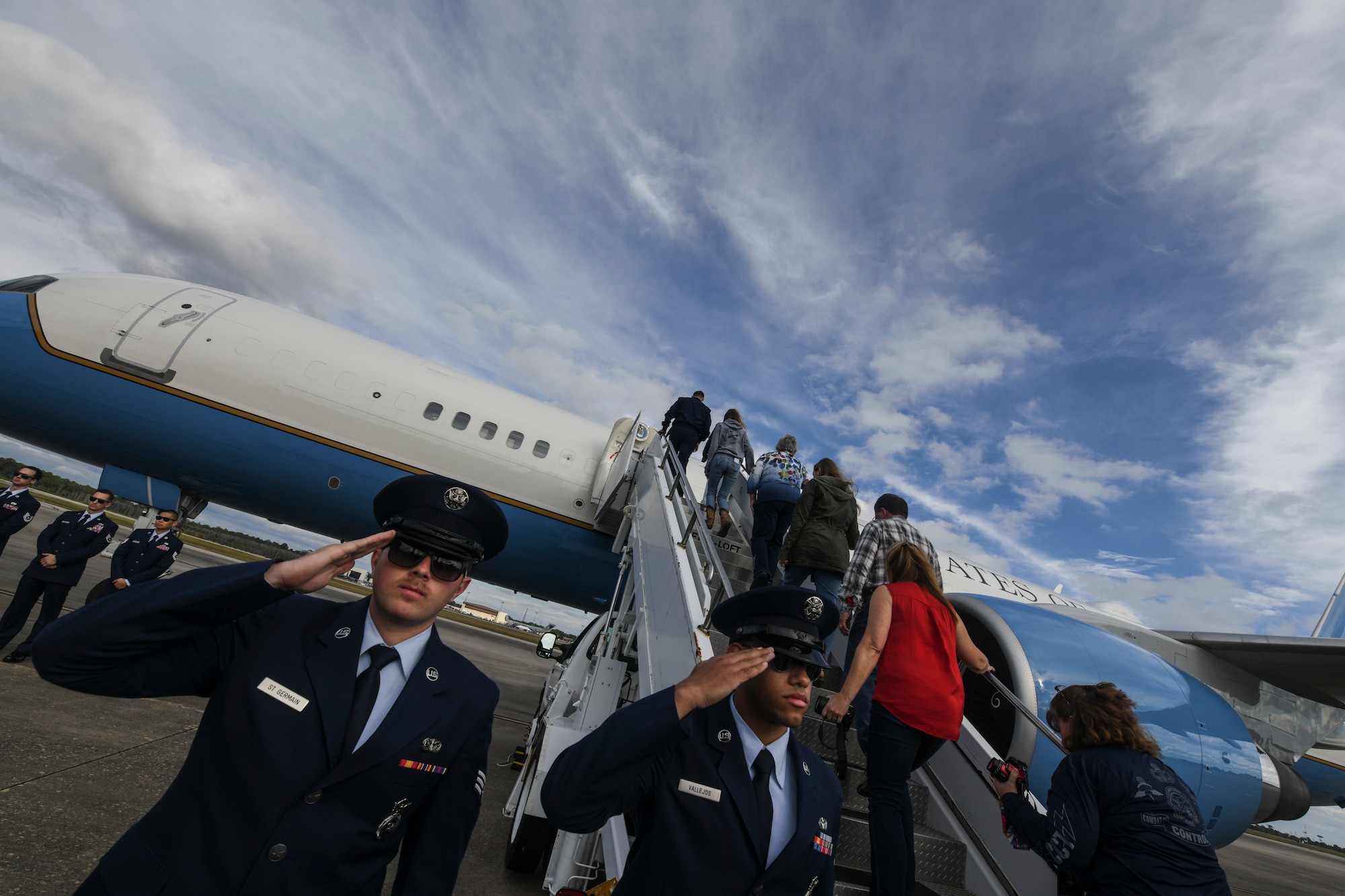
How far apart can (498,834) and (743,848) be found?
438 cm

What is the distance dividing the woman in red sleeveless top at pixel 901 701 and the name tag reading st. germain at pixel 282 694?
6.20 feet

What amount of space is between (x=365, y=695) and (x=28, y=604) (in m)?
7.71

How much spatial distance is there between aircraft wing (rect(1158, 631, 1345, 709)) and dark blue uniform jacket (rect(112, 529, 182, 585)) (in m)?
11.6

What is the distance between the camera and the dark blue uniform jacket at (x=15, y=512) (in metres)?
7.46

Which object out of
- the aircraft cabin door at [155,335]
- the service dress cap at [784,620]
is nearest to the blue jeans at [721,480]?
the service dress cap at [784,620]

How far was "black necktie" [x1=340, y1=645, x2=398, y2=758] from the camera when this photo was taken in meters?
1.50

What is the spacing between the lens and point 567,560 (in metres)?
10.0

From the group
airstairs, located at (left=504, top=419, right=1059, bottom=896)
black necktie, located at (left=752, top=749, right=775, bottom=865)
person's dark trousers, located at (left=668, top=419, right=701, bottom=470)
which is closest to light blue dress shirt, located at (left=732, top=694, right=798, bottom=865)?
black necktie, located at (left=752, top=749, right=775, bottom=865)

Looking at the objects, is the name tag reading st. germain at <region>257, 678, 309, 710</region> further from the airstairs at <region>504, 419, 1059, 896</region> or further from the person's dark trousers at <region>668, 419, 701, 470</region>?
the person's dark trousers at <region>668, 419, 701, 470</region>

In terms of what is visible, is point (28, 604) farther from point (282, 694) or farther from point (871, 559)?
point (871, 559)

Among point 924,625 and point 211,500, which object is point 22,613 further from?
point 924,625

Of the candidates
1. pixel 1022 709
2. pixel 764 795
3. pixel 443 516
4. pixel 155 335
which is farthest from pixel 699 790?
pixel 155 335

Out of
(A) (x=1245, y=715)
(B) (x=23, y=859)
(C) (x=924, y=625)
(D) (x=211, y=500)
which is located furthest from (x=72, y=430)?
(A) (x=1245, y=715)

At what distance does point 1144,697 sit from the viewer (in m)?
5.33
